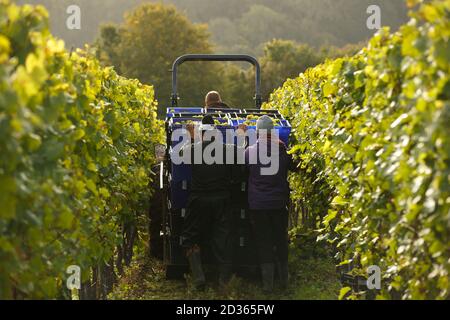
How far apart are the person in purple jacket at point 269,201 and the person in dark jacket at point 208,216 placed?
27cm

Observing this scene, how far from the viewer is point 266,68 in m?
64.7

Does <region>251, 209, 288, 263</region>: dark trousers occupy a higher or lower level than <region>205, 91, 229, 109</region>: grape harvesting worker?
lower

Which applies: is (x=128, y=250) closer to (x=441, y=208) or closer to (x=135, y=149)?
(x=135, y=149)

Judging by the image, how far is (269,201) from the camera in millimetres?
8977

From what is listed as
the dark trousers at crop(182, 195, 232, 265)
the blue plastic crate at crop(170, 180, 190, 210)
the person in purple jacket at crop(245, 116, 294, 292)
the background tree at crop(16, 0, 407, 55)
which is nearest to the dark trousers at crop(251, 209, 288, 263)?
the person in purple jacket at crop(245, 116, 294, 292)

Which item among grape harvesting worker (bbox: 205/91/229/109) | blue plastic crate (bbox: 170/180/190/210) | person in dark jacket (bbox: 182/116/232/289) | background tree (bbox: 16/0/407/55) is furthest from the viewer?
background tree (bbox: 16/0/407/55)

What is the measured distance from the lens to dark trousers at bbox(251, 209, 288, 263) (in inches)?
356

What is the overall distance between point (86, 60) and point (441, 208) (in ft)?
12.0

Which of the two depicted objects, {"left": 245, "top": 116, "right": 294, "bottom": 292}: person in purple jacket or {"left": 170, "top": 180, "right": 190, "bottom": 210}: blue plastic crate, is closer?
{"left": 245, "top": 116, "right": 294, "bottom": 292}: person in purple jacket

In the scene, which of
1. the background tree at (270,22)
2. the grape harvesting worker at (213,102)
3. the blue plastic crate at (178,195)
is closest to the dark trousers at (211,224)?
the blue plastic crate at (178,195)

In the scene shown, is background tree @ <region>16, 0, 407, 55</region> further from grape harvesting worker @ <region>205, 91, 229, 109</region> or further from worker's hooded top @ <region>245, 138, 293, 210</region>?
worker's hooded top @ <region>245, 138, 293, 210</region>

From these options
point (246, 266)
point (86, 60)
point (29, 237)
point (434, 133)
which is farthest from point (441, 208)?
point (246, 266)

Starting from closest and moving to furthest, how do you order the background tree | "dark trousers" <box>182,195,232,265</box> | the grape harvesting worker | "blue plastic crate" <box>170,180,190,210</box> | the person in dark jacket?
the person in dark jacket → "dark trousers" <box>182,195,232,265</box> → "blue plastic crate" <box>170,180,190,210</box> → the grape harvesting worker → the background tree

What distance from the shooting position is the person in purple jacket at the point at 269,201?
888cm
